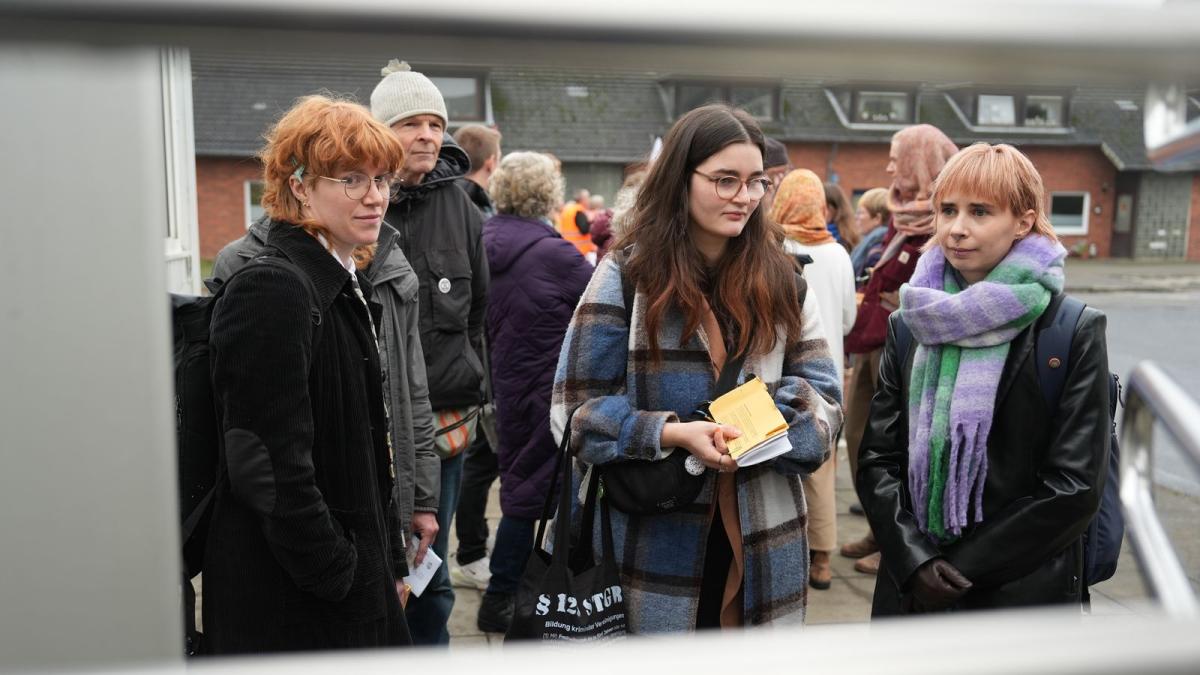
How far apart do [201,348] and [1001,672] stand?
1.98 metres

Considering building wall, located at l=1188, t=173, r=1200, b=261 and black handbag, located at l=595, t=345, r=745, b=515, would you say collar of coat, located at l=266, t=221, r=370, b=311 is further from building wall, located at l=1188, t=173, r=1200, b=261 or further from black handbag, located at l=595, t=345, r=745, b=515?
building wall, located at l=1188, t=173, r=1200, b=261

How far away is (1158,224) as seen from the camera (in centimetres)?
3266

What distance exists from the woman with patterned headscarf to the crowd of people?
1.64 m

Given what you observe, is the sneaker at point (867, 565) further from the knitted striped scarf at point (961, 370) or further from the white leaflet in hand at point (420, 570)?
the white leaflet in hand at point (420, 570)

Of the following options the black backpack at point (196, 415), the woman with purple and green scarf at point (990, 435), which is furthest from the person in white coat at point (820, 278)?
the black backpack at point (196, 415)

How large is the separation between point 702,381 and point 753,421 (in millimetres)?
196

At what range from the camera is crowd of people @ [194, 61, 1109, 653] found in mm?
2246

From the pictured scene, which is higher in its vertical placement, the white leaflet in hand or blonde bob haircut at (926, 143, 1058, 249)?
blonde bob haircut at (926, 143, 1058, 249)

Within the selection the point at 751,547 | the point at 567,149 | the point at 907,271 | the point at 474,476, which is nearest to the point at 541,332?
the point at 474,476

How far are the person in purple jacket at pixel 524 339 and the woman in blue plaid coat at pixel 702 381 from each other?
1666 millimetres

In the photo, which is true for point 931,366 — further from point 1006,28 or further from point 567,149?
point 567,149

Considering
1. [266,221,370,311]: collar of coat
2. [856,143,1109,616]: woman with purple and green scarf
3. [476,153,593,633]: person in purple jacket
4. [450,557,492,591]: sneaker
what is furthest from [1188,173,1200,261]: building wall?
[266,221,370,311]: collar of coat

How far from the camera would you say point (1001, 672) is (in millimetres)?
558

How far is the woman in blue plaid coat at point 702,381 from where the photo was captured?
8.32 feet
